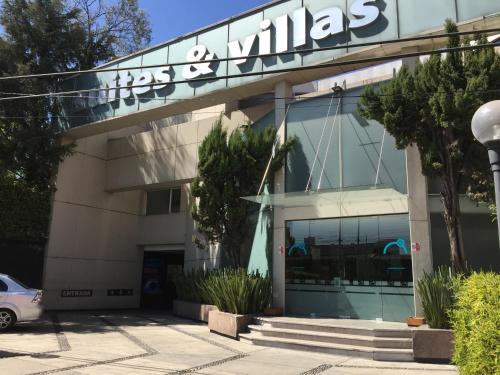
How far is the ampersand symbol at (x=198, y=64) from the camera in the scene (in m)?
17.0

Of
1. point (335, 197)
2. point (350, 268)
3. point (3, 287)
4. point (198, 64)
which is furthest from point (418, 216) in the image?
point (3, 287)

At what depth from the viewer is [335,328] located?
36.9 feet

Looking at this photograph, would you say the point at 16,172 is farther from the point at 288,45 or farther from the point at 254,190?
the point at 288,45

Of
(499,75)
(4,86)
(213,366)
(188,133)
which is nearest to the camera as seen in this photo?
(213,366)

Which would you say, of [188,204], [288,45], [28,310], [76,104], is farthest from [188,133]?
[28,310]

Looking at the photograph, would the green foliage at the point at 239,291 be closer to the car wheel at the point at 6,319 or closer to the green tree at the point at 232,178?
the green tree at the point at 232,178

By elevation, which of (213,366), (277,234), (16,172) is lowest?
(213,366)

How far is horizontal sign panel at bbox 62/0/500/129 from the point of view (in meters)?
13.1

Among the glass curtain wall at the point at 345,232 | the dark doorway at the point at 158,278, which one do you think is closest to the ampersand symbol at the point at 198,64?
the glass curtain wall at the point at 345,232

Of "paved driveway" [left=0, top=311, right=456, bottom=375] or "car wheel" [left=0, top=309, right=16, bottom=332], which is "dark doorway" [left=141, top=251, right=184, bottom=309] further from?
"car wheel" [left=0, top=309, right=16, bottom=332]

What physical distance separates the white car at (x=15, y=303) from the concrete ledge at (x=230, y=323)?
5010 mm

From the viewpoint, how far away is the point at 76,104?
20.6 m

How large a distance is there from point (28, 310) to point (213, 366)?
6773 millimetres

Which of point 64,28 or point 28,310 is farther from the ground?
point 64,28
